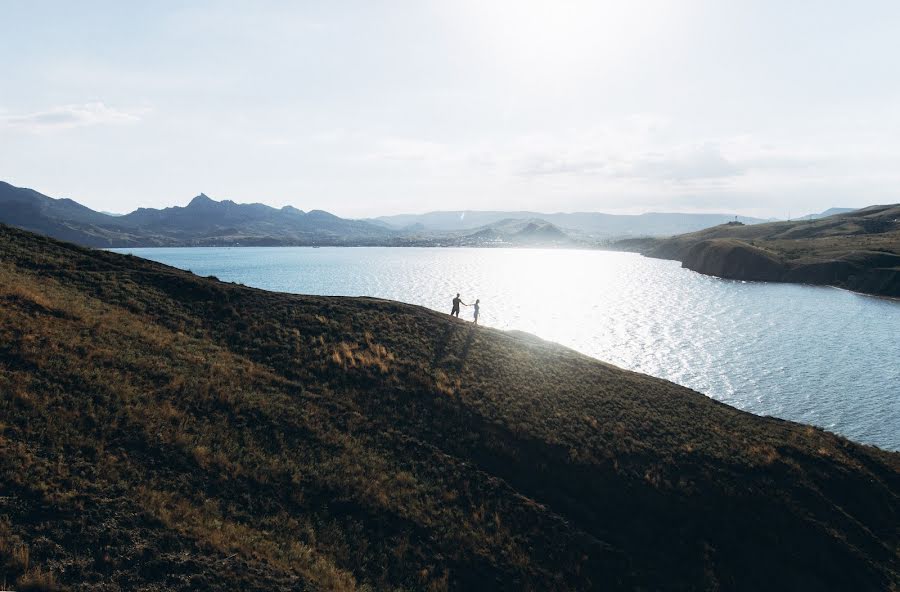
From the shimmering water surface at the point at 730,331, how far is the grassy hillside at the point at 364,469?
23.5 m

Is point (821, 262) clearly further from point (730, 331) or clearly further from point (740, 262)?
point (730, 331)

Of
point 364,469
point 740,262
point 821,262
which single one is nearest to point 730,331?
point 364,469

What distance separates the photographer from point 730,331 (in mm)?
88375

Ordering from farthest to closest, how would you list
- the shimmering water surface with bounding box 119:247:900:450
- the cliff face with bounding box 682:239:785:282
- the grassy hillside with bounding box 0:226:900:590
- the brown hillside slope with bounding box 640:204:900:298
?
the cliff face with bounding box 682:239:785:282 < the brown hillside slope with bounding box 640:204:900:298 < the shimmering water surface with bounding box 119:247:900:450 < the grassy hillside with bounding box 0:226:900:590

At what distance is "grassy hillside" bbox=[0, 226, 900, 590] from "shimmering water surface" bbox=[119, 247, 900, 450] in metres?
23.5

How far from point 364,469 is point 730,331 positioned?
295 feet

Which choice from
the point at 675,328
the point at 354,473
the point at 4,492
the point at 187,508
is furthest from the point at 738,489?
the point at 675,328

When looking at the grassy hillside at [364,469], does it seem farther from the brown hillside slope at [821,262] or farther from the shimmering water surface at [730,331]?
the brown hillside slope at [821,262]

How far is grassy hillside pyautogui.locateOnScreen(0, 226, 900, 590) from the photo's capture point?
584 inches

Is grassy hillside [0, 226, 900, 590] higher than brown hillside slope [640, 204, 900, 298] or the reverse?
the reverse

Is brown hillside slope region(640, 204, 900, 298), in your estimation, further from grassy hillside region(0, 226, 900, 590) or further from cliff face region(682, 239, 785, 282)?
grassy hillside region(0, 226, 900, 590)

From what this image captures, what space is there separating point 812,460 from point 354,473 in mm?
28741

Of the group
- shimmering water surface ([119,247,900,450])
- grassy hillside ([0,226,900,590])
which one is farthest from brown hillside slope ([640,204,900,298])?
grassy hillside ([0,226,900,590])

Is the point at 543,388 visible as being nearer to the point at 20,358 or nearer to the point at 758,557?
the point at 758,557
